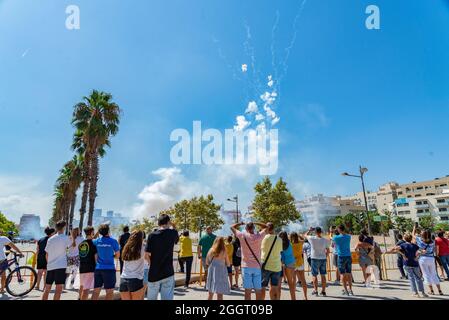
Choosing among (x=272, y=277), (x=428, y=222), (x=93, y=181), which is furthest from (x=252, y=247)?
(x=428, y=222)

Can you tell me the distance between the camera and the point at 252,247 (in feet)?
19.2

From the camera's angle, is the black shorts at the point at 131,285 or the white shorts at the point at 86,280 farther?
the white shorts at the point at 86,280

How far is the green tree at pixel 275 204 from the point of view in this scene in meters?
46.1

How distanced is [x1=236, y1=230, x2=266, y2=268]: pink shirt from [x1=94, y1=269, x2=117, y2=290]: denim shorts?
8.90 feet

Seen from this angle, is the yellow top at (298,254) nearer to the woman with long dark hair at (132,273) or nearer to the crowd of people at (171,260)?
the crowd of people at (171,260)

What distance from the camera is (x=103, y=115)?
70.4 ft

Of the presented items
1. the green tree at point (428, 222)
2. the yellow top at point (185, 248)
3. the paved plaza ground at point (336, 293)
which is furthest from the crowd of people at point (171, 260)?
the green tree at point (428, 222)

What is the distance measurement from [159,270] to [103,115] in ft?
63.7

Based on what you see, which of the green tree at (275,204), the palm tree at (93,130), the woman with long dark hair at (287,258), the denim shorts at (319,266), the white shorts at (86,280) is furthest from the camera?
the green tree at (275,204)

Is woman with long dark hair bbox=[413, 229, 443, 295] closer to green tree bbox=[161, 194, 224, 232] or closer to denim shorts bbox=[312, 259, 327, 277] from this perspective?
denim shorts bbox=[312, 259, 327, 277]

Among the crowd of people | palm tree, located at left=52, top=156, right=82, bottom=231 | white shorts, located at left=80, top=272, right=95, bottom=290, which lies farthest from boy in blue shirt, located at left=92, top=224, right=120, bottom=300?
palm tree, located at left=52, top=156, right=82, bottom=231

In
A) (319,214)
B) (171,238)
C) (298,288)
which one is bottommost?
(298,288)
